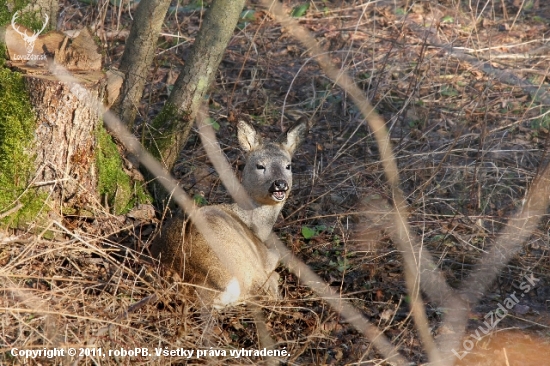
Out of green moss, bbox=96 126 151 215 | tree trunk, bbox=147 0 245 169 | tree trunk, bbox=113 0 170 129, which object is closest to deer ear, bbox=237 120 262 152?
tree trunk, bbox=147 0 245 169

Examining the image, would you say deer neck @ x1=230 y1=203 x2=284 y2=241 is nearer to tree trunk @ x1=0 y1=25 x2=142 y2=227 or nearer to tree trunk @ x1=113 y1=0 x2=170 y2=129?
tree trunk @ x1=0 y1=25 x2=142 y2=227

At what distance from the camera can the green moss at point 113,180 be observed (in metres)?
5.42

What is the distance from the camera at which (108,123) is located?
5785mm

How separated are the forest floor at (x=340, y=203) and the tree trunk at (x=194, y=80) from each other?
8.4 inches

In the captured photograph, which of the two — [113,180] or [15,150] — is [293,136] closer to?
[113,180]

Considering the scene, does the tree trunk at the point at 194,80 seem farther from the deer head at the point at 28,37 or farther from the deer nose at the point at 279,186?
the deer head at the point at 28,37

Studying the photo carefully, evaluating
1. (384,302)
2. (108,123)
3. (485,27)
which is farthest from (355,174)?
(485,27)

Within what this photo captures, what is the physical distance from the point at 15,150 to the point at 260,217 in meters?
1.92

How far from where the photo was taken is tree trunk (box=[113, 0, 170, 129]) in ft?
20.3

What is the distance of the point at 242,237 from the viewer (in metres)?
5.19

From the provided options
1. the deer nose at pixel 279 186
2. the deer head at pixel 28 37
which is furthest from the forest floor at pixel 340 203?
the deer head at pixel 28 37

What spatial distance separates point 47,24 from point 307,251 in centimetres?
266

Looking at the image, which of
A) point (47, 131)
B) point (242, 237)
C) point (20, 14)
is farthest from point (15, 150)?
point (242, 237)

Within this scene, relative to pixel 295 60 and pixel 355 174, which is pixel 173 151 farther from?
pixel 295 60
